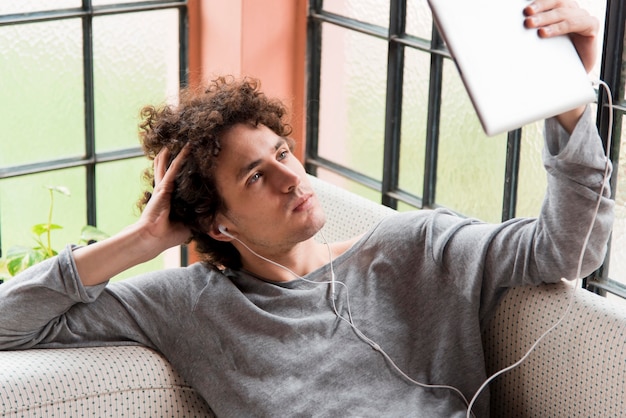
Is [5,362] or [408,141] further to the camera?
[408,141]

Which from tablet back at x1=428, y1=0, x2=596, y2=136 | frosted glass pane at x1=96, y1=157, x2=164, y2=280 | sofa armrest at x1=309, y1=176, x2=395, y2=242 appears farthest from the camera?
frosted glass pane at x1=96, y1=157, x2=164, y2=280

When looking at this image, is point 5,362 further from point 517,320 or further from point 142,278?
point 517,320

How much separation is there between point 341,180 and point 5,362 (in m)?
1.36

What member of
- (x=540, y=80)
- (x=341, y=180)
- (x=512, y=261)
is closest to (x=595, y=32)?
(x=540, y=80)

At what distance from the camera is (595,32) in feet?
5.60

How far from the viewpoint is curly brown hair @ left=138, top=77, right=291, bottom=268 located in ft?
6.51

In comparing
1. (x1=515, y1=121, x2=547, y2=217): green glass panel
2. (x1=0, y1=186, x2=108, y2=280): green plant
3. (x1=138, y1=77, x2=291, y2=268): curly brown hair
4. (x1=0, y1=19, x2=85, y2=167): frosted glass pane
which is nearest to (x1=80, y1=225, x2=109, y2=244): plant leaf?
(x1=0, y1=186, x2=108, y2=280): green plant

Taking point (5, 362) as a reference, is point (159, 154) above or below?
above

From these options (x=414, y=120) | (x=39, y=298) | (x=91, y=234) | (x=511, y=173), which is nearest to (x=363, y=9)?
(x=414, y=120)

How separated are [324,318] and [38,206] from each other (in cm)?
122

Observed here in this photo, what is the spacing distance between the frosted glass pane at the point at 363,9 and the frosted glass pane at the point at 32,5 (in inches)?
27.6

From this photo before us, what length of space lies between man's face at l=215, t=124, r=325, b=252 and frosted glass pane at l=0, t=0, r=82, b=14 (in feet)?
3.29

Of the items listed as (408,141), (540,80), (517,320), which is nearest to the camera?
(540,80)

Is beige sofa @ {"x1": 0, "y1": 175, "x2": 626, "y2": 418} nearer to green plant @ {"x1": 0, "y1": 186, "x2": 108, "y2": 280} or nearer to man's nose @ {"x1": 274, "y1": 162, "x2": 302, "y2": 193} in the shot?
man's nose @ {"x1": 274, "y1": 162, "x2": 302, "y2": 193}
